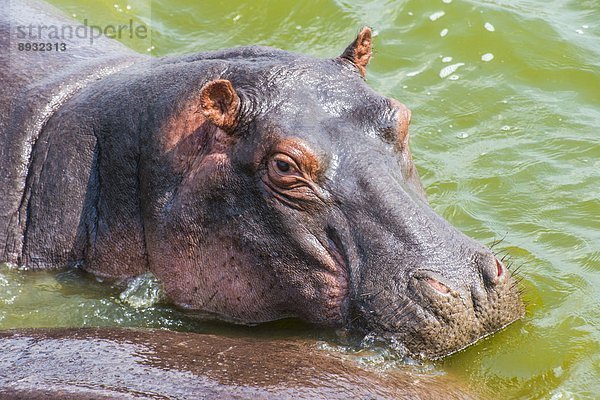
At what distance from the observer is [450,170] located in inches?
Result: 388

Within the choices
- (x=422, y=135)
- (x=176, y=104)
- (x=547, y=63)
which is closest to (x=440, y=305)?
(x=176, y=104)

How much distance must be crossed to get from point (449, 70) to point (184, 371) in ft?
22.1

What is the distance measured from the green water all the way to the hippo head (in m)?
0.35

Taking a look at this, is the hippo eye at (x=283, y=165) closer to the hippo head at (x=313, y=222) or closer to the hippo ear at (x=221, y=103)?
the hippo head at (x=313, y=222)

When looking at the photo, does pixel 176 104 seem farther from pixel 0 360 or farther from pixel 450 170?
pixel 450 170

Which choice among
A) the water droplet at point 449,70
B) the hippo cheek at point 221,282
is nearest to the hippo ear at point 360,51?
the hippo cheek at point 221,282

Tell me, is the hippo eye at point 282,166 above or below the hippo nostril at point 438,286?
above

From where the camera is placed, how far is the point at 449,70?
1155 cm

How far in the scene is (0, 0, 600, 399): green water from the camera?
7305mm

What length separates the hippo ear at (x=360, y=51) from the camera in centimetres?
751

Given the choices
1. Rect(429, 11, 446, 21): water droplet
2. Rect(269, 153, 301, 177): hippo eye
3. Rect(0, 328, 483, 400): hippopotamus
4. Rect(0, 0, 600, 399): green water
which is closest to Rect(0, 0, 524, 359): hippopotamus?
Rect(269, 153, 301, 177): hippo eye

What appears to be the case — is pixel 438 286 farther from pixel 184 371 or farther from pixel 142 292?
pixel 142 292

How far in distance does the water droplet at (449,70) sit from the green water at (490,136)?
0.04 ft

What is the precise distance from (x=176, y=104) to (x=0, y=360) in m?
2.29
